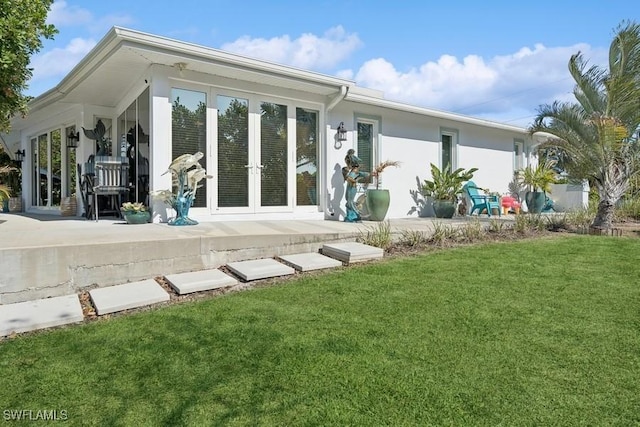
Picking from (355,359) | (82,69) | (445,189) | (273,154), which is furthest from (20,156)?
(355,359)

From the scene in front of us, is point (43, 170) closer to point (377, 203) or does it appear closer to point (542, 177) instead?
point (377, 203)

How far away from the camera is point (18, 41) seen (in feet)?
15.0

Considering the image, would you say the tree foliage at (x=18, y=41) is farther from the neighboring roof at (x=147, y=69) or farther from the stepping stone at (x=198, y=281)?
the stepping stone at (x=198, y=281)

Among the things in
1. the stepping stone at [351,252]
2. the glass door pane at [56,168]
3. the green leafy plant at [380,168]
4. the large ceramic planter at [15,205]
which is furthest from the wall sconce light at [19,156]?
the stepping stone at [351,252]

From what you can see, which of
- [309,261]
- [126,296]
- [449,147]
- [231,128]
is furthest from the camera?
[449,147]

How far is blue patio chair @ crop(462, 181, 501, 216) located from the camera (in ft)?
37.1

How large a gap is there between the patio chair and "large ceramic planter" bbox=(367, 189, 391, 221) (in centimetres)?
473

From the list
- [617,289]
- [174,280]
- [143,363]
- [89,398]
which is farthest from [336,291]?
[617,289]

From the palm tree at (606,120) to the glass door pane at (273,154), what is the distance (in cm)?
556

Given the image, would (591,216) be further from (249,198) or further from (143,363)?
(143,363)

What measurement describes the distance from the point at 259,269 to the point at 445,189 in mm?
6715

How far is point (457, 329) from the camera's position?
3.03 meters

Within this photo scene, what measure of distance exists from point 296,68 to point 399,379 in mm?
6002

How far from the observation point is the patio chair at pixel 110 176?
24.5ft
